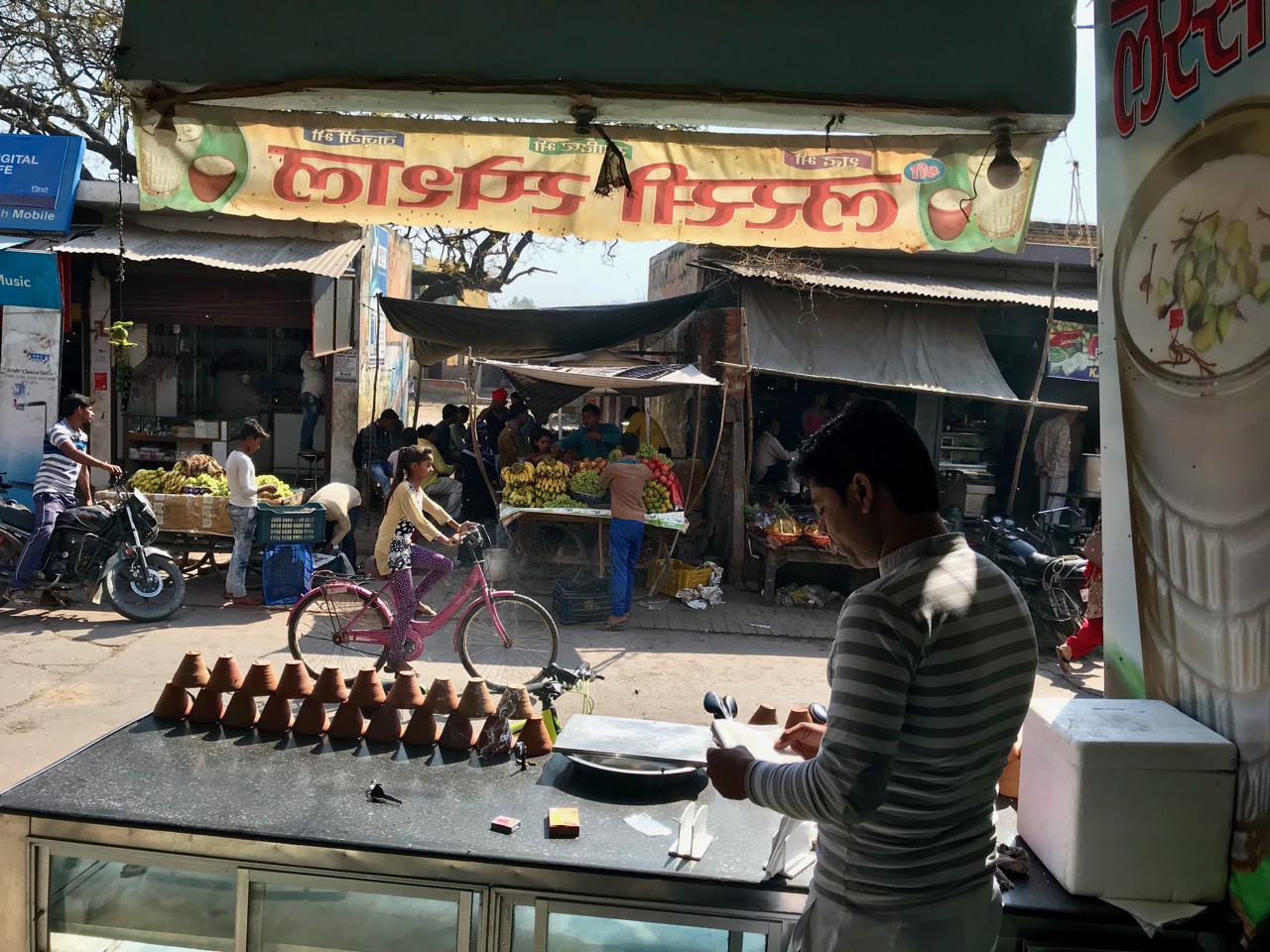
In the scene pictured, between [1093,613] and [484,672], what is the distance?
13.6ft

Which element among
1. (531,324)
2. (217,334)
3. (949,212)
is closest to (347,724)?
(949,212)

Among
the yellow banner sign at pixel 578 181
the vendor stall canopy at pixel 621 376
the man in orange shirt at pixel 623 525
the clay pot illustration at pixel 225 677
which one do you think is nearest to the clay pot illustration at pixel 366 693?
the clay pot illustration at pixel 225 677

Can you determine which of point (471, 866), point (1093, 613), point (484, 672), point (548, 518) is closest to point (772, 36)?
point (471, 866)

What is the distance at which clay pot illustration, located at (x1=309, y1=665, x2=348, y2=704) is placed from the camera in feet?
10.5

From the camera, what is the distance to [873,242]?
10.3 feet

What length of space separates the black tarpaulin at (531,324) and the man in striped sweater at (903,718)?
928 cm

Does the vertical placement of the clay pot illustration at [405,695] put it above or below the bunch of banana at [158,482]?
below

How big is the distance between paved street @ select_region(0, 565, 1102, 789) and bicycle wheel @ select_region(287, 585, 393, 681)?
0.49 m

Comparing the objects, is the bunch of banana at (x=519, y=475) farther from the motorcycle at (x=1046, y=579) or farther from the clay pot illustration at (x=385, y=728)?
the clay pot illustration at (x=385, y=728)

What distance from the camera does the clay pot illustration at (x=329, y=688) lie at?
3.19 m

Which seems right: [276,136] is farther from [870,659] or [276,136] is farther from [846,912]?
[846,912]

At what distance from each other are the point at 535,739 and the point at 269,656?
5055 millimetres

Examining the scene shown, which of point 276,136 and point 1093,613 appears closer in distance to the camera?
point 276,136

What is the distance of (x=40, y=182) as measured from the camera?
11.8 m
